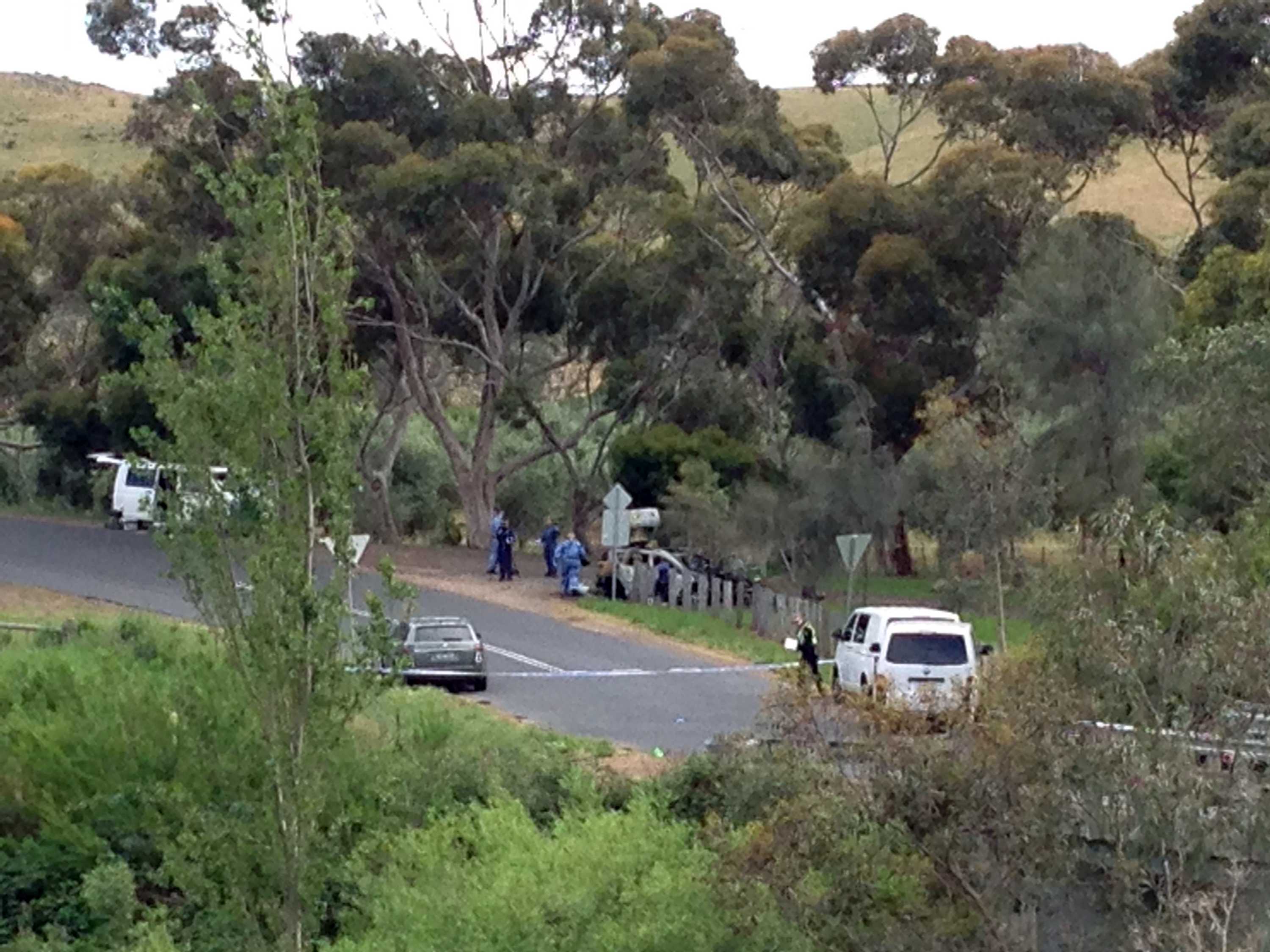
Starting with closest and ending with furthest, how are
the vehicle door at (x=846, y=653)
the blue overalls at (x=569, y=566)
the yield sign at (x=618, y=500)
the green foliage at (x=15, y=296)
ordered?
the vehicle door at (x=846, y=653)
the yield sign at (x=618, y=500)
the blue overalls at (x=569, y=566)
the green foliage at (x=15, y=296)

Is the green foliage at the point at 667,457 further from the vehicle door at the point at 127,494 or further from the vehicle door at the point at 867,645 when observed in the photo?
the vehicle door at the point at 867,645

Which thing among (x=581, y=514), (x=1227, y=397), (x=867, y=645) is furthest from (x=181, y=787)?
(x=581, y=514)

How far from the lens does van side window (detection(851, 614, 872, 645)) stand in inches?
970

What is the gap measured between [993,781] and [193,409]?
5249 mm

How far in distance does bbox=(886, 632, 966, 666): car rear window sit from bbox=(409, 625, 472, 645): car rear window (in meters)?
7.35

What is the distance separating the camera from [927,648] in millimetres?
23672

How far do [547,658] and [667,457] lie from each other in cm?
1381

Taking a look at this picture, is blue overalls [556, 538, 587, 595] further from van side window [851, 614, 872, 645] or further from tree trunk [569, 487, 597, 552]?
van side window [851, 614, 872, 645]

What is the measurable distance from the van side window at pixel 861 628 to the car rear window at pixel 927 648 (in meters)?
0.84

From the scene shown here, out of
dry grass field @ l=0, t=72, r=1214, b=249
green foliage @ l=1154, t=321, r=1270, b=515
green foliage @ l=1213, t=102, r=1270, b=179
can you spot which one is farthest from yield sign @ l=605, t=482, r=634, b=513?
dry grass field @ l=0, t=72, r=1214, b=249

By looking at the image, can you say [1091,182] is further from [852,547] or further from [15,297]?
[852,547]

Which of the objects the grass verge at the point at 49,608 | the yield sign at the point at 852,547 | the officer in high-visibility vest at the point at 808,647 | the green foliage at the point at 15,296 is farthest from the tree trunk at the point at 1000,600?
the green foliage at the point at 15,296

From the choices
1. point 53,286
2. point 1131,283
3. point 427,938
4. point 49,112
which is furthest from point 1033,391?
point 49,112

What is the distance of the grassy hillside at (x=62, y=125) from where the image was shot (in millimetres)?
103250
